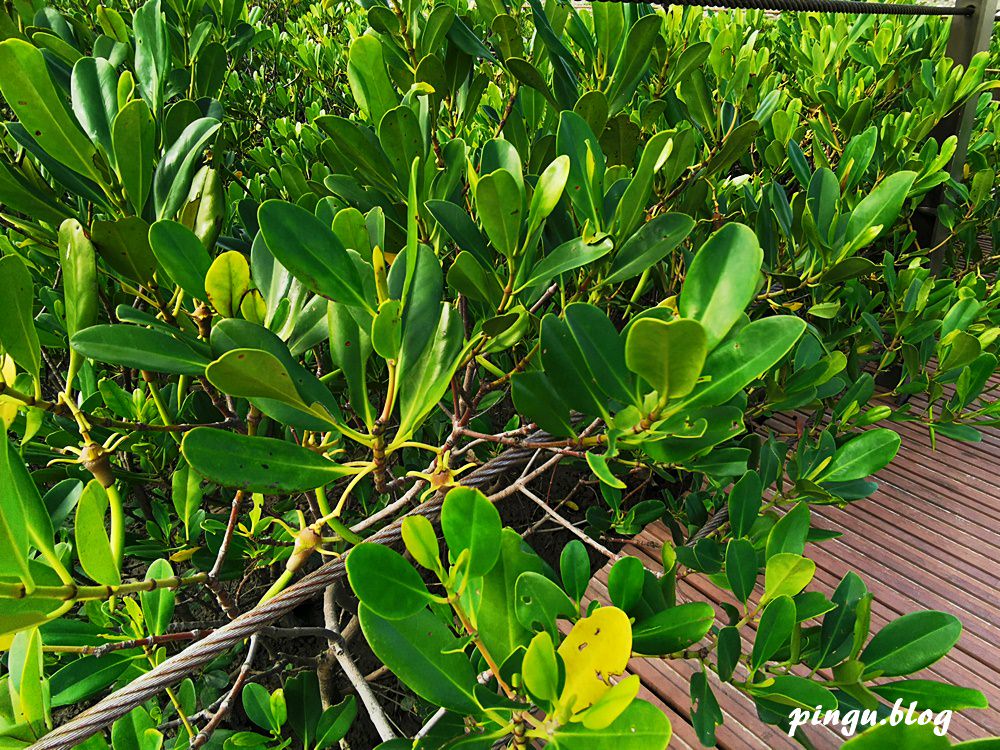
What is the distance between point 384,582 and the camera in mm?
408

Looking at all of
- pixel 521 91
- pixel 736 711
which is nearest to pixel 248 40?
pixel 521 91

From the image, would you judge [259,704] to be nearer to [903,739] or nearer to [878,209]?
[903,739]

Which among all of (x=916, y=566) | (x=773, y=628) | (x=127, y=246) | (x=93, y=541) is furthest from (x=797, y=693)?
(x=916, y=566)

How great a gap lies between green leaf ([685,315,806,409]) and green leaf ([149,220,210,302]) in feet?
1.28

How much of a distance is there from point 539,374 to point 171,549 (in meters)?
0.71

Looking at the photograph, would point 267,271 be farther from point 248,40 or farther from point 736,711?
point 736,711

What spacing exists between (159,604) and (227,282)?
1.26 ft

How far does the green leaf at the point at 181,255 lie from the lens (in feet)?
1.48

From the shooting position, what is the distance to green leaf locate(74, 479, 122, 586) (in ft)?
1.40

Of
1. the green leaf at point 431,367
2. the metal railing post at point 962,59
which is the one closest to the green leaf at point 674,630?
the green leaf at point 431,367

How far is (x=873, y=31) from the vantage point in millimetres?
2412

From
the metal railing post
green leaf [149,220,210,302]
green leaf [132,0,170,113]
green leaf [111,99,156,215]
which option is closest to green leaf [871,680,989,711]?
green leaf [149,220,210,302]

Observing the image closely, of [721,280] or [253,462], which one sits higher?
[721,280]

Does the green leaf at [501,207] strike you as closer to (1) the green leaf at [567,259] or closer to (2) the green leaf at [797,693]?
(1) the green leaf at [567,259]
